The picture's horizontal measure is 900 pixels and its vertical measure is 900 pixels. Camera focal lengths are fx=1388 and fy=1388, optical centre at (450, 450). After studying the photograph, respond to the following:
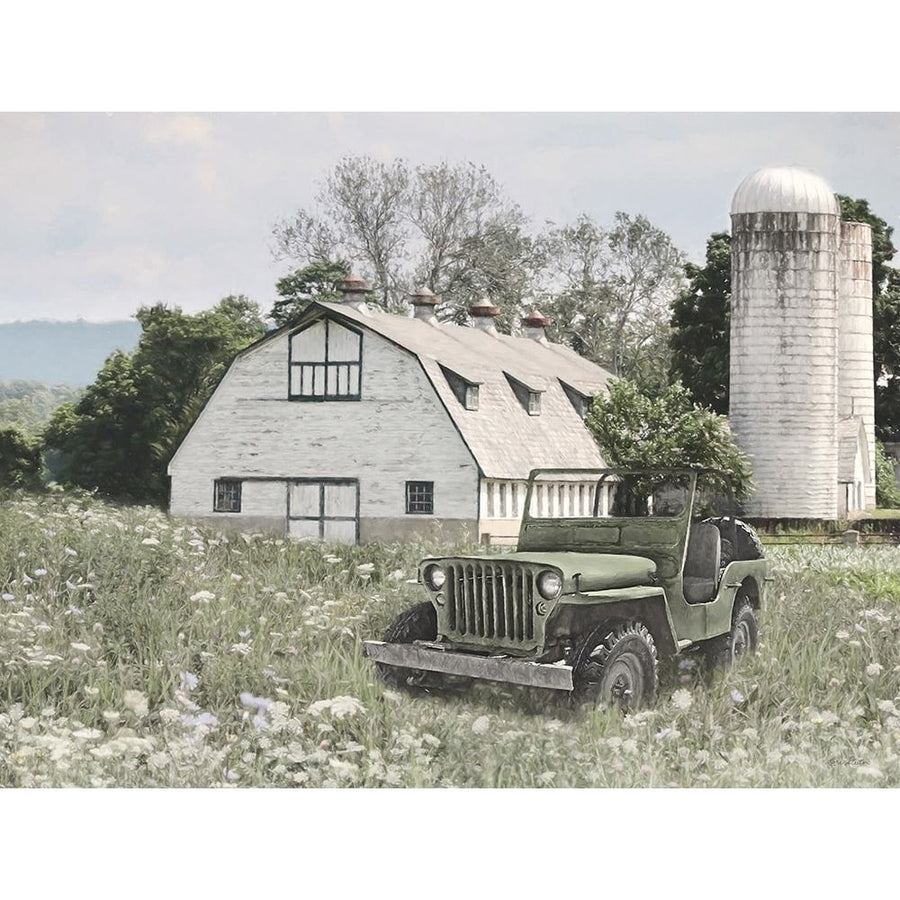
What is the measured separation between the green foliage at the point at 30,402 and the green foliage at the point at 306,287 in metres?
1.36

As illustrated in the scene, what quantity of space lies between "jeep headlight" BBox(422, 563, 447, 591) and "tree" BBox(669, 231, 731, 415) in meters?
2.52

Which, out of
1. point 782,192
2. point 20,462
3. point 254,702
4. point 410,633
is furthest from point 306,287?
point 782,192

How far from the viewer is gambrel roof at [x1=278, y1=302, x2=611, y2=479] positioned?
8625mm

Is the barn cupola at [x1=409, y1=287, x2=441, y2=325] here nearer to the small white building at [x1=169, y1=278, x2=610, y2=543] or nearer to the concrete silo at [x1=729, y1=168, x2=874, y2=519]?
the small white building at [x1=169, y1=278, x2=610, y2=543]

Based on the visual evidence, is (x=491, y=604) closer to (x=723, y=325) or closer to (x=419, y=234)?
(x=419, y=234)

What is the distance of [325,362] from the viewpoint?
8.95 m

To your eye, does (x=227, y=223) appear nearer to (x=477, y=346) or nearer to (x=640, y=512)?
(x=477, y=346)

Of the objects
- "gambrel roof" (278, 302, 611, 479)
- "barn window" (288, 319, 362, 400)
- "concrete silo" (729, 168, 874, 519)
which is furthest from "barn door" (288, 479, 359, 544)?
"concrete silo" (729, 168, 874, 519)

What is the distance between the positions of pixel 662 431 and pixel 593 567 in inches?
78.6

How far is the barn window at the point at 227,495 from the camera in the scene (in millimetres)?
8609

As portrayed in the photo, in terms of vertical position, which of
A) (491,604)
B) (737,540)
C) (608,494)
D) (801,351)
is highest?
(801,351)

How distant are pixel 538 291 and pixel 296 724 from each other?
3101 mm

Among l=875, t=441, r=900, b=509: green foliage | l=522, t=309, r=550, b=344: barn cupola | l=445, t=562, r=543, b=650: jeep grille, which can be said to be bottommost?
l=445, t=562, r=543, b=650: jeep grille

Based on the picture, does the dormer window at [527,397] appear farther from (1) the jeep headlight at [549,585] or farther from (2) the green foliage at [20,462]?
(2) the green foliage at [20,462]
